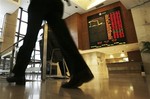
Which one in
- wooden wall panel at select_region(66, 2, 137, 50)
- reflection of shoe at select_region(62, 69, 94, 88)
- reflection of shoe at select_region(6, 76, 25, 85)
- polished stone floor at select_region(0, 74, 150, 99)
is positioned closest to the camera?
polished stone floor at select_region(0, 74, 150, 99)

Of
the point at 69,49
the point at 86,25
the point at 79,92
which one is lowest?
the point at 79,92

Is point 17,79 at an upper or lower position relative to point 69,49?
lower

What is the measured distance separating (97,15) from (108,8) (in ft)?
2.14

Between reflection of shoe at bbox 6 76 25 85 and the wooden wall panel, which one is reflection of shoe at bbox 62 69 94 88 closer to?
reflection of shoe at bbox 6 76 25 85

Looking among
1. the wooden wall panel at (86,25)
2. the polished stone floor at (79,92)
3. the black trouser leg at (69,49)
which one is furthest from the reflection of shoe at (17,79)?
the wooden wall panel at (86,25)

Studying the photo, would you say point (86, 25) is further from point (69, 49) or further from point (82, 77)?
point (82, 77)

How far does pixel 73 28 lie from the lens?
7465 mm

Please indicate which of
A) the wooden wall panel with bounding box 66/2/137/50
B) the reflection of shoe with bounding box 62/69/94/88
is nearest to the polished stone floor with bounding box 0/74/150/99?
the reflection of shoe with bounding box 62/69/94/88

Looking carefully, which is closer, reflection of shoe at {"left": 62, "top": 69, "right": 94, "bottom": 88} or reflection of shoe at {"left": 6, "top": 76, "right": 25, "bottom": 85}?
reflection of shoe at {"left": 62, "top": 69, "right": 94, "bottom": 88}

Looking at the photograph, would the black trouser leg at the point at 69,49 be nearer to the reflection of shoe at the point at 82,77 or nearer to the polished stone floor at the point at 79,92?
the reflection of shoe at the point at 82,77

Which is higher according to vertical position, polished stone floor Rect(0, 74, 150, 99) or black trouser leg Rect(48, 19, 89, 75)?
black trouser leg Rect(48, 19, 89, 75)

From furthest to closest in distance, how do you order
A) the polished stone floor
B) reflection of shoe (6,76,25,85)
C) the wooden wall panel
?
1. the wooden wall panel
2. reflection of shoe (6,76,25,85)
3. the polished stone floor

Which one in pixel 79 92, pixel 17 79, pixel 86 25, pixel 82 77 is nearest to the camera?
pixel 79 92

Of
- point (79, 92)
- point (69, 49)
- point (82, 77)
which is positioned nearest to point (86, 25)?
point (69, 49)
